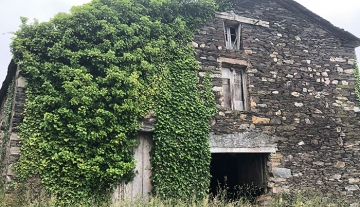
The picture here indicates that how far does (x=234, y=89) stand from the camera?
28.7 ft

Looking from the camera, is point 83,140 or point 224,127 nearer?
point 83,140

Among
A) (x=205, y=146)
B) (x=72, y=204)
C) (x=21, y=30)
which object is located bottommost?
(x=72, y=204)

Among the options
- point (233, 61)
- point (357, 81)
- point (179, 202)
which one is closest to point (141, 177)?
point (179, 202)

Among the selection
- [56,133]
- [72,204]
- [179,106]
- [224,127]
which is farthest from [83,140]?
[224,127]

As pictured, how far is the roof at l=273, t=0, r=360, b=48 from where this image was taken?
9.95m

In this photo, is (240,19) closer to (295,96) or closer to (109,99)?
(295,96)

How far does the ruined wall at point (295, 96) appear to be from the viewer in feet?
27.8

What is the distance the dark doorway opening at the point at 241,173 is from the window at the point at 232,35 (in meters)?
3.03

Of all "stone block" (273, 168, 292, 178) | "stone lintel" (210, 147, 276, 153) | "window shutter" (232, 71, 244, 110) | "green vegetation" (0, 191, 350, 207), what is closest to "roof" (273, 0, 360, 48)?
"window shutter" (232, 71, 244, 110)

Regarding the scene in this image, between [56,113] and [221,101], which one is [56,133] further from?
[221,101]

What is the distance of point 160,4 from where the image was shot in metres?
8.19

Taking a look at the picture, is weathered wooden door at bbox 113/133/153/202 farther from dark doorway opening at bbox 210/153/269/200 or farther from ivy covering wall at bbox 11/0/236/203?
dark doorway opening at bbox 210/153/269/200

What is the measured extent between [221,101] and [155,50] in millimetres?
2075

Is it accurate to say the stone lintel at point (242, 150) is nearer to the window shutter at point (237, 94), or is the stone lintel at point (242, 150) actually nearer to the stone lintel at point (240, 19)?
the window shutter at point (237, 94)
